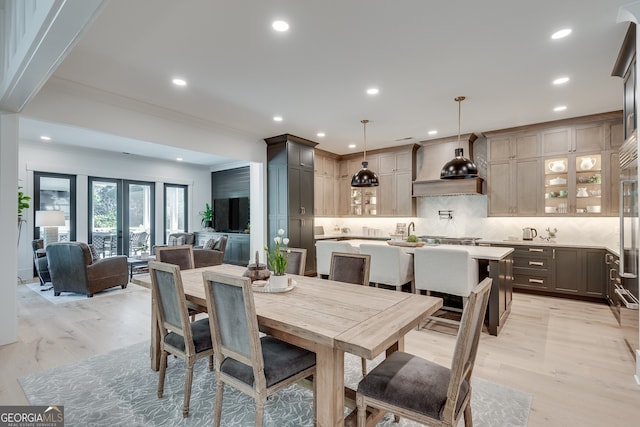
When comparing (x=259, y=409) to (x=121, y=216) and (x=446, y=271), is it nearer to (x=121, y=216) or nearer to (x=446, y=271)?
(x=446, y=271)

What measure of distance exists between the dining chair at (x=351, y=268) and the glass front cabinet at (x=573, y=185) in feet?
13.6

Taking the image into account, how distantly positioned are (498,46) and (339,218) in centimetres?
552

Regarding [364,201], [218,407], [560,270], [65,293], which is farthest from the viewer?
[364,201]

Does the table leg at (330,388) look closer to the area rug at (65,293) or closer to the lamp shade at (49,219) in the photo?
the area rug at (65,293)

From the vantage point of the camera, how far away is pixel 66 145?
6.85 m

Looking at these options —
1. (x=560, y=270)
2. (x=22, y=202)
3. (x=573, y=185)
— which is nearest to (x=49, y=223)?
(x=22, y=202)

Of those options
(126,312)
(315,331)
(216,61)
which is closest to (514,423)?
(315,331)

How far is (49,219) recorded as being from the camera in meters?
6.00

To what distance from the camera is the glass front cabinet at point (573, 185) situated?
4.85 metres

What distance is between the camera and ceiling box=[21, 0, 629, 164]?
238cm

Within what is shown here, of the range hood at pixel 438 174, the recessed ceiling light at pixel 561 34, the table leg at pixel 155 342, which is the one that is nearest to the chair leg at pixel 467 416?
the table leg at pixel 155 342

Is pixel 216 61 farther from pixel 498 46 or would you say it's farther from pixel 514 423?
pixel 514 423

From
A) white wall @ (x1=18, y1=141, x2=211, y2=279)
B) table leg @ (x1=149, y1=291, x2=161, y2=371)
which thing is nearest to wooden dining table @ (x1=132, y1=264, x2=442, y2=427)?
table leg @ (x1=149, y1=291, x2=161, y2=371)

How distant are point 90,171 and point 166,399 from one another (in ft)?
22.4
